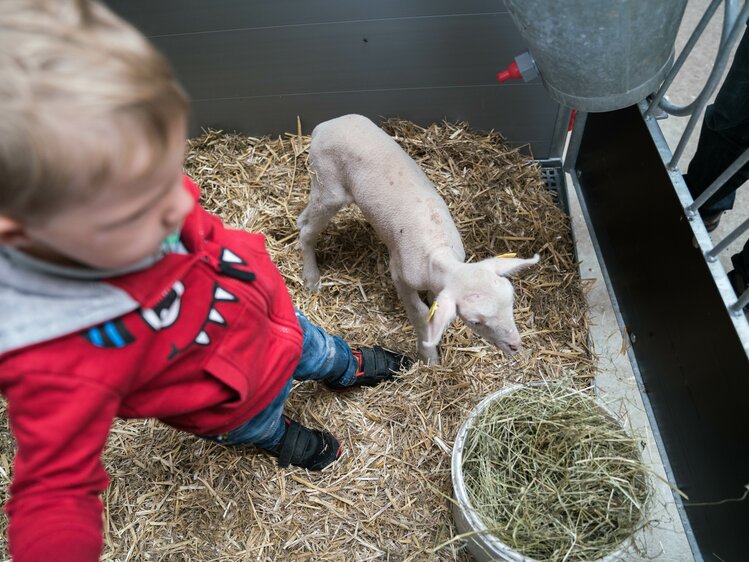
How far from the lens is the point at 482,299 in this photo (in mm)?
1966

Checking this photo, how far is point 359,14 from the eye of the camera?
2.65m

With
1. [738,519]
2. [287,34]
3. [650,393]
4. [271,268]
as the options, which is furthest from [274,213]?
[738,519]

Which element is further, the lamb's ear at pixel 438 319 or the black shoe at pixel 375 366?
the black shoe at pixel 375 366

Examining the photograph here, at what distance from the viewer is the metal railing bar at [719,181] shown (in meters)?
1.70

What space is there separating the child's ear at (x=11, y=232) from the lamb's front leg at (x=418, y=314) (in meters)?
1.64

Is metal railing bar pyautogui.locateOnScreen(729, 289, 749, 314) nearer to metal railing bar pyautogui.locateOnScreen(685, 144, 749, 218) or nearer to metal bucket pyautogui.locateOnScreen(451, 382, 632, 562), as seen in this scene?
metal railing bar pyautogui.locateOnScreen(685, 144, 749, 218)

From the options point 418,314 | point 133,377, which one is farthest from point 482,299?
point 133,377

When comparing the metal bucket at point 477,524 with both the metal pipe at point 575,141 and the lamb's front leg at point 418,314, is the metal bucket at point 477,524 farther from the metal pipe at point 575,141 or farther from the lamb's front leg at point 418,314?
the metal pipe at point 575,141

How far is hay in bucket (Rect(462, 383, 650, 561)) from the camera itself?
178cm

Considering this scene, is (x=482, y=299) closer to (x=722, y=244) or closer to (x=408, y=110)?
(x=722, y=244)

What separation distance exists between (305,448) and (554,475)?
957 mm

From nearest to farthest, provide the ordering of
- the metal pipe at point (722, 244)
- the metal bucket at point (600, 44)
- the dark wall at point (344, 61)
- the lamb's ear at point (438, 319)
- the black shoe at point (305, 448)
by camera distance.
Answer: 1. the metal bucket at point (600, 44)
2. the metal pipe at point (722, 244)
3. the lamb's ear at point (438, 319)
4. the black shoe at point (305, 448)
5. the dark wall at point (344, 61)

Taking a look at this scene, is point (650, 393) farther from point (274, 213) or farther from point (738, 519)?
point (274, 213)

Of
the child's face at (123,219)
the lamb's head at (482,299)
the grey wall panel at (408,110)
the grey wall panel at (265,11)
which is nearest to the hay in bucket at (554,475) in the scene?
the lamb's head at (482,299)
